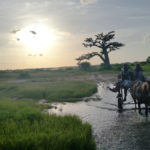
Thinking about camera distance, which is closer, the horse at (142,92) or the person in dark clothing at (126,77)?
the horse at (142,92)

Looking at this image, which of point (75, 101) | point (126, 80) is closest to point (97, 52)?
point (75, 101)

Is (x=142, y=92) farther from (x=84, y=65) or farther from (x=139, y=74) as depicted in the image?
(x=84, y=65)

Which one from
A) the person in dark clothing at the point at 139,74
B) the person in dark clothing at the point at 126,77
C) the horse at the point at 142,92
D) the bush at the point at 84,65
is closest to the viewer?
the horse at the point at 142,92

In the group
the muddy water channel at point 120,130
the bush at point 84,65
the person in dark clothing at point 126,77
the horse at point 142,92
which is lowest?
the muddy water channel at point 120,130

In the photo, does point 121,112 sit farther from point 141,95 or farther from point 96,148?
point 96,148

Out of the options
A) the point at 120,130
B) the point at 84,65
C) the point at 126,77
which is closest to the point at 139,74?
the point at 126,77

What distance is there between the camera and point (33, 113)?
11773 millimetres

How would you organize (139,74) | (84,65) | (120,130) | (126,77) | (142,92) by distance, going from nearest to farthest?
(120,130)
(142,92)
(139,74)
(126,77)
(84,65)

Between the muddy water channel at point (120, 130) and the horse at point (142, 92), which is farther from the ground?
the horse at point (142, 92)

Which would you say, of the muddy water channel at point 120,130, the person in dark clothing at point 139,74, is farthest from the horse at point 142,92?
the person in dark clothing at point 139,74

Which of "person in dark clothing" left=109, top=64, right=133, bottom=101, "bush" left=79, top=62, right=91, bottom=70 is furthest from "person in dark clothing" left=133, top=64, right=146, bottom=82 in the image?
"bush" left=79, top=62, right=91, bottom=70

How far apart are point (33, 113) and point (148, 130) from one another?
6.20 metres

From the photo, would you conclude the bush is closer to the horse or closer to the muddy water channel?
the muddy water channel

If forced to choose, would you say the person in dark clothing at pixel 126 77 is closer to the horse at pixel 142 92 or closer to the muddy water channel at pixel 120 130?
the horse at pixel 142 92
